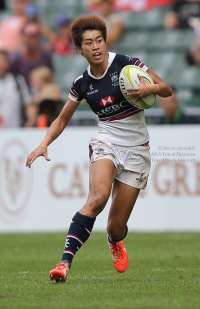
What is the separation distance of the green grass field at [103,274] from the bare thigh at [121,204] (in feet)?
1.67

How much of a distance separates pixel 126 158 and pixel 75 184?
5.26 metres

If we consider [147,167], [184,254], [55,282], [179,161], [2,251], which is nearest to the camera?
[55,282]

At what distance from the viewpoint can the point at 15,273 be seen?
688 cm

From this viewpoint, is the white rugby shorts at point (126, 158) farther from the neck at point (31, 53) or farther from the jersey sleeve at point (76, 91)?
the neck at point (31, 53)

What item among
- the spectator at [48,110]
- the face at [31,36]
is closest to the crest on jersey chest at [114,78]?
the spectator at [48,110]

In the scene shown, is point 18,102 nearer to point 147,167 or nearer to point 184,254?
point 184,254

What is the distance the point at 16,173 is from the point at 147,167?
5449mm

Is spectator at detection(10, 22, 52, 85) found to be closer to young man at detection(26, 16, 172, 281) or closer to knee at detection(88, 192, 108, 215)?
young man at detection(26, 16, 172, 281)

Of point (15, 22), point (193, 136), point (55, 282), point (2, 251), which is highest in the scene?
point (15, 22)

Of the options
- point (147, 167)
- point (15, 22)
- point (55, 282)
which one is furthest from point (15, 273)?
point (15, 22)

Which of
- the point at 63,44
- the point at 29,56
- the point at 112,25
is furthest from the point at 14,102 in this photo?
the point at 112,25

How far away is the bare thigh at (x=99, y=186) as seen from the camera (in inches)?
230

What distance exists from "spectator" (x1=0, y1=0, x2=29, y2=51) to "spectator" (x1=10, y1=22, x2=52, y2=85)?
140 cm

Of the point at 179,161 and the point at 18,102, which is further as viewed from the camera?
the point at 18,102
